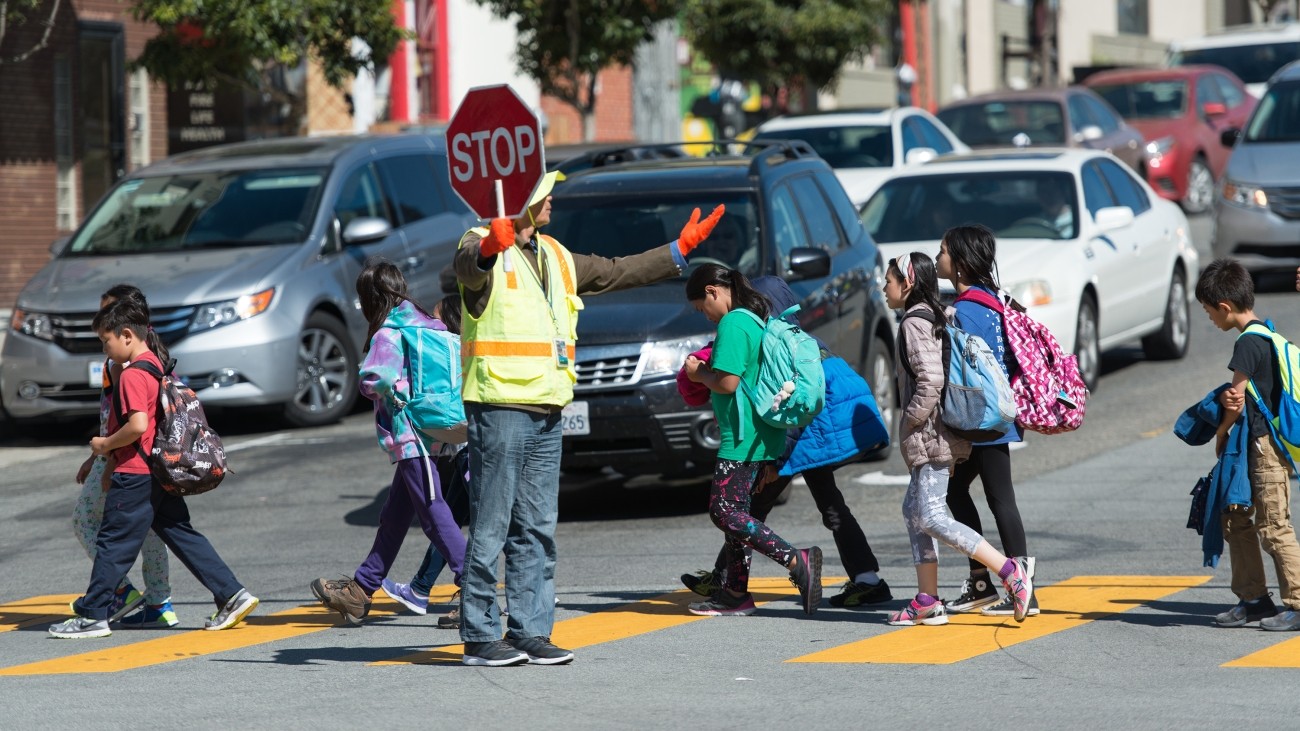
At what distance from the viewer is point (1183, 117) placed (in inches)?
981

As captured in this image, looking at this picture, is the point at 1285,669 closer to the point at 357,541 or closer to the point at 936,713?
the point at 936,713

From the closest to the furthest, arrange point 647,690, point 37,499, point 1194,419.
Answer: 1. point 647,690
2. point 1194,419
3. point 37,499

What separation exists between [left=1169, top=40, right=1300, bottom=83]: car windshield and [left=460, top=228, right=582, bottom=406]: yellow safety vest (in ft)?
79.3

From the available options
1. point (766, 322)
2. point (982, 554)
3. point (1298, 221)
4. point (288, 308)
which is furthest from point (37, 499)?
point (1298, 221)

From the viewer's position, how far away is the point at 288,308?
44.2 ft

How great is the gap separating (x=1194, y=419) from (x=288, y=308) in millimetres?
7622

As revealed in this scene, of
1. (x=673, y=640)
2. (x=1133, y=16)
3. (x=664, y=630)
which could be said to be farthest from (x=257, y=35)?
(x=1133, y=16)

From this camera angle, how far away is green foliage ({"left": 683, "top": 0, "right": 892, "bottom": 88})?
2567 centimetres

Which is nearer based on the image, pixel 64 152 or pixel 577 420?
pixel 577 420

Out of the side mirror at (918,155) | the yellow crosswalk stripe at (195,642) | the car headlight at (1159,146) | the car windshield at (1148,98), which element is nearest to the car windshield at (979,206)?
the side mirror at (918,155)

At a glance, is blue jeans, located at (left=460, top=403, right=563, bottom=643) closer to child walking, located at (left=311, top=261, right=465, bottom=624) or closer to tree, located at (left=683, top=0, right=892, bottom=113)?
child walking, located at (left=311, top=261, right=465, bottom=624)

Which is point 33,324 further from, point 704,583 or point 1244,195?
point 1244,195

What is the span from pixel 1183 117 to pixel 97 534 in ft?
64.2

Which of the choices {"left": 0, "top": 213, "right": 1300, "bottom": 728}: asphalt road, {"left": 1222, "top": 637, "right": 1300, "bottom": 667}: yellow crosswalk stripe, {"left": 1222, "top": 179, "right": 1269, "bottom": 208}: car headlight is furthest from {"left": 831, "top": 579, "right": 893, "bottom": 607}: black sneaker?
{"left": 1222, "top": 179, "right": 1269, "bottom": 208}: car headlight
